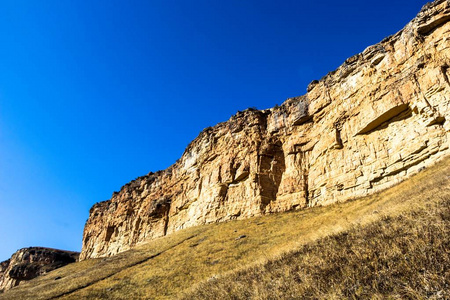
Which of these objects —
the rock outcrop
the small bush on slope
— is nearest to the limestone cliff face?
the small bush on slope

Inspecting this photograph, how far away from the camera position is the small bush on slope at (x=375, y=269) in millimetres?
4359

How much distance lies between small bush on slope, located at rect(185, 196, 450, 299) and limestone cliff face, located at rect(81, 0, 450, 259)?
18.7 metres

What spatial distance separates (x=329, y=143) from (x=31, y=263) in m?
82.1

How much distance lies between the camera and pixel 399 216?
27.3 feet

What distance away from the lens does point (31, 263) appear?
70.2m

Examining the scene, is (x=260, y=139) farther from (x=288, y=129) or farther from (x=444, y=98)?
(x=444, y=98)

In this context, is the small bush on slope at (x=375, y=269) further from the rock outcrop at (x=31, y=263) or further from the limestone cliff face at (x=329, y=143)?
the rock outcrop at (x=31, y=263)

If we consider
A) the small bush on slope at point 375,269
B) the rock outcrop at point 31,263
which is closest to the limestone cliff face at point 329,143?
the small bush on slope at point 375,269

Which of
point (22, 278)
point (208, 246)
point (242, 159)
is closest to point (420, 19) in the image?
point (242, 159)

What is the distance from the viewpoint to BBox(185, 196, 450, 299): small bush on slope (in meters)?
4.36

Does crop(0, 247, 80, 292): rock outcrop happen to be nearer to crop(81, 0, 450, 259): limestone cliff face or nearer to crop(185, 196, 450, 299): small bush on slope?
crop(81, 0, 450, 259): limestone cliff face

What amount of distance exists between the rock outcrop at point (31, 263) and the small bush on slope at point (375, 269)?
77953 millimetres

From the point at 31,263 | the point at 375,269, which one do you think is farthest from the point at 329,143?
the point at 31,263

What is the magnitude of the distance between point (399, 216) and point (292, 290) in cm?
472
